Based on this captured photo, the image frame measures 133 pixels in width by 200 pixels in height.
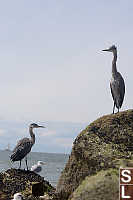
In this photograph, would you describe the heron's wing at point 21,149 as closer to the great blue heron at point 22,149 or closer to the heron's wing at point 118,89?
the great blue heron at point 22,149

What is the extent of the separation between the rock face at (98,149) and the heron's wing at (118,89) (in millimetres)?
4715

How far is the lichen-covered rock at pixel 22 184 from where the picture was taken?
14.2m

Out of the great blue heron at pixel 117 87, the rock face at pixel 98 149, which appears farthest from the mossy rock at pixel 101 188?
the great blue heron at pixel 117 87

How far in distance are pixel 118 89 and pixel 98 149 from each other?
6567mm

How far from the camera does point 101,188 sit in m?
9.98

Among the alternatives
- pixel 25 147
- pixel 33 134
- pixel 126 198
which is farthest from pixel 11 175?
pixel 126 198

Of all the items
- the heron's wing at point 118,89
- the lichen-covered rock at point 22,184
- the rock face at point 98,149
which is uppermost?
the heron's wing at point 118,89

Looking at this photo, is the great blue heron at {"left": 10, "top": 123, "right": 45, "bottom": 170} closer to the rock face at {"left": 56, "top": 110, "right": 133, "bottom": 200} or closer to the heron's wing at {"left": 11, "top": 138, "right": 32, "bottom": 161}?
the heron's wing at {"left": 11, "top": 138, "right": 32, "bottom": 161}

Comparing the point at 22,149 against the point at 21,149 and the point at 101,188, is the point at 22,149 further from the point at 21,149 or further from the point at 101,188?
the point at 101,188

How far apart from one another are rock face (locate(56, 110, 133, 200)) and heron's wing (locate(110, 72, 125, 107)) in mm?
4715

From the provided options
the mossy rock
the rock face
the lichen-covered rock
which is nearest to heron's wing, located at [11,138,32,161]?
the lichen-covered rock

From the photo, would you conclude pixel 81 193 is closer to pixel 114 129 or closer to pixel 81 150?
pixel 81 150

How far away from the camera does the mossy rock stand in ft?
32.4

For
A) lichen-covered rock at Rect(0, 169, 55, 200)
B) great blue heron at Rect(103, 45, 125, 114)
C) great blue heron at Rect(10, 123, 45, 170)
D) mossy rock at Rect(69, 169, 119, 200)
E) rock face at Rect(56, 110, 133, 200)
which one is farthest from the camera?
great blue heron at Rect(10, 123, 45, 170)
